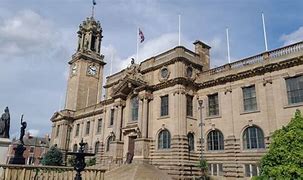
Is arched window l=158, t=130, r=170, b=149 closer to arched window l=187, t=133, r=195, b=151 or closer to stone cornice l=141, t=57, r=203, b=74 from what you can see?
arched window l=187, t=133, r=195, b=151

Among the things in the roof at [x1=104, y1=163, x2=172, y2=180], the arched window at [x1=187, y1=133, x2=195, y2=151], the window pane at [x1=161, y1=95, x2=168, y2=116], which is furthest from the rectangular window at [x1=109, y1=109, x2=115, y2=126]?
the arched window at [x1=187, y1=133, x2=195, y2=151]

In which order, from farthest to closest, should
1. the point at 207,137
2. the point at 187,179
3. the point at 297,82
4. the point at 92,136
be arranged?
the point at 92,136 < the point at 207,137 < the point at 187,179 < the point at 297,82

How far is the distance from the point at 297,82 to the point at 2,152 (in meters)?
24.0

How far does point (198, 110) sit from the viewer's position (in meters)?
30.3

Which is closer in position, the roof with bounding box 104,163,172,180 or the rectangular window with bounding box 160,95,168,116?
the roof with bounding box 104,163,172,180

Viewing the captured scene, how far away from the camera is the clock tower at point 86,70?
54344mm

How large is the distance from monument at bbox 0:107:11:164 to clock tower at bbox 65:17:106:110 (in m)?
35.3

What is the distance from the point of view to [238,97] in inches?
1075

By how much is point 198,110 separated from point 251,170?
864 centimetres

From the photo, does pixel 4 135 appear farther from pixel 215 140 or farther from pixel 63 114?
pixel 63 114

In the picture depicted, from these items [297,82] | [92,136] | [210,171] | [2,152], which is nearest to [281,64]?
[297,82]

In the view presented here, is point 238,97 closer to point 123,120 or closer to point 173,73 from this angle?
point 173,73

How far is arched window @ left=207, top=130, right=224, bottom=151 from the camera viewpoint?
90.7 ft

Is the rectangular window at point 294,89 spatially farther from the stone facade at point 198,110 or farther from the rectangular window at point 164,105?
the rectangular window at point 164,105
